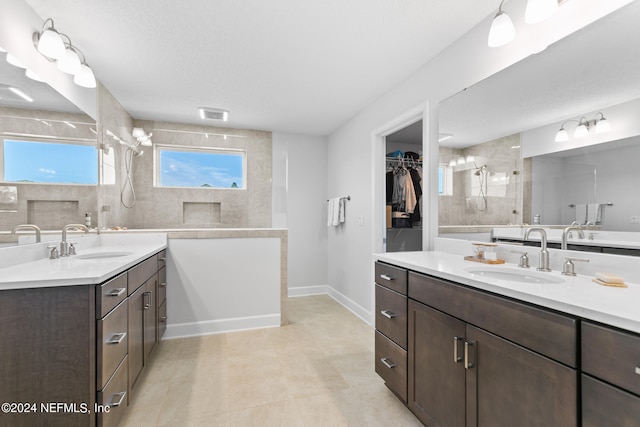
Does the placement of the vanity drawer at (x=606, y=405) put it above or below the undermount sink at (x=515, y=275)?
below

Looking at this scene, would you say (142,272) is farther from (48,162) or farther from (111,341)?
(48,162)

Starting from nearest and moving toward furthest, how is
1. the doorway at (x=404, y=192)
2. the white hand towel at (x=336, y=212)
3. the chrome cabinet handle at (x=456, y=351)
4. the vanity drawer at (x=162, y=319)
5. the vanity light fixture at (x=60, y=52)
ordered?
the chrome cabinet handle at (x=456, y=351) < the vanity light fixture at (x=60, y=52) < the vanity drawer at (x=162, y=319) < the doorway at (x=404, y=192) < the white hand towel at (x=336, y=212)

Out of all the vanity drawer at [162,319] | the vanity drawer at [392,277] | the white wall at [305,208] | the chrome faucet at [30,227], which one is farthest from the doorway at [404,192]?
the chrome faucet at [30,227]

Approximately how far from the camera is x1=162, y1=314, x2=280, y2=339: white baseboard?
2836 millimetres

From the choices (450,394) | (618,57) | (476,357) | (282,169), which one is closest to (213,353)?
(450,394)

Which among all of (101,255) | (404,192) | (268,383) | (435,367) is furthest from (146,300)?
(404,192)

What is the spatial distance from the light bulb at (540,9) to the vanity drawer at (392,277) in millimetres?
1357

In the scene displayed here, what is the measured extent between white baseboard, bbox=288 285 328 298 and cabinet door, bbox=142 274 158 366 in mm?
2119

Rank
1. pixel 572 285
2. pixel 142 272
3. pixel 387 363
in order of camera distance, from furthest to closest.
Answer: pixel 142 272
pixel 387 363
pixel 572 285

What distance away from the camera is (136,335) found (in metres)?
1.84

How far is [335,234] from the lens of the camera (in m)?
4.18

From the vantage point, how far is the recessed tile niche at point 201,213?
4.00 meters

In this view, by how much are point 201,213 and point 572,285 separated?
12.8 feet

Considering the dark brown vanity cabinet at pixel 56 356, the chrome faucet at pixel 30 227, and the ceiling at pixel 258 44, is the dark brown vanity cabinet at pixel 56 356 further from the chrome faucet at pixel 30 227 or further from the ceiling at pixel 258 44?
the ceiling at pixel 258 44
